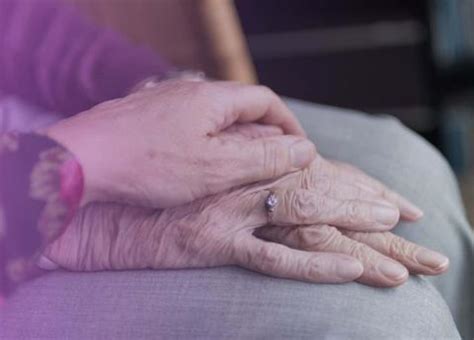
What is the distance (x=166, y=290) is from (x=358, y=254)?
168 millimetres

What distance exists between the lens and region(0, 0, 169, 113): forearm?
2.72 feet

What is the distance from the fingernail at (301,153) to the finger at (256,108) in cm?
5

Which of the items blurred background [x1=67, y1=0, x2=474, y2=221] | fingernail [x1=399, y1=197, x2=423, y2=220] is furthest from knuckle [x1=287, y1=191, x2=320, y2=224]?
blurred background [x1=67, y1=0, x2=474, y2=221]

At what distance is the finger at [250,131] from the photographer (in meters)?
0.74

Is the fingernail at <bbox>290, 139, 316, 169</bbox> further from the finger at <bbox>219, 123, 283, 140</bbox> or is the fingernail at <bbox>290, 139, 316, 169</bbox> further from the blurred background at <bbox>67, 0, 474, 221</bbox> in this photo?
the blurred background at <bbox>67, 0, 474, 221</bbox>

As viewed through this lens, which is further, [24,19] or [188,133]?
[24,19]

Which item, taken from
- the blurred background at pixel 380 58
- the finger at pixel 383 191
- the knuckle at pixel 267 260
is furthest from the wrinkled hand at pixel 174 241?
the blurred background at pixel 380 58

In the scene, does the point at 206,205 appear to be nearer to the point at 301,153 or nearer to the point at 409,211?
the point at 301,153

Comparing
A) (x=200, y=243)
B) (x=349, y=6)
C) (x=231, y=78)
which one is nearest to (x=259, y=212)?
(x=200, y=243)

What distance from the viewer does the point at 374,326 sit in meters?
0.63

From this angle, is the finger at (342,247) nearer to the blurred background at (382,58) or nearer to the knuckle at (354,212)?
the knuckle at (354,212)

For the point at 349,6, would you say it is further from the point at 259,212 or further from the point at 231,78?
the point at 259,212

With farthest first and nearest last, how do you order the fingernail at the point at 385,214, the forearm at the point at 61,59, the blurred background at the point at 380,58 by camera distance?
the blurred background at the point at 380,58, the forearm at the point at 61,59, the fingernail at the point at 385,214

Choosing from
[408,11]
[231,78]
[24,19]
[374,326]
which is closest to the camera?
[374,326]
